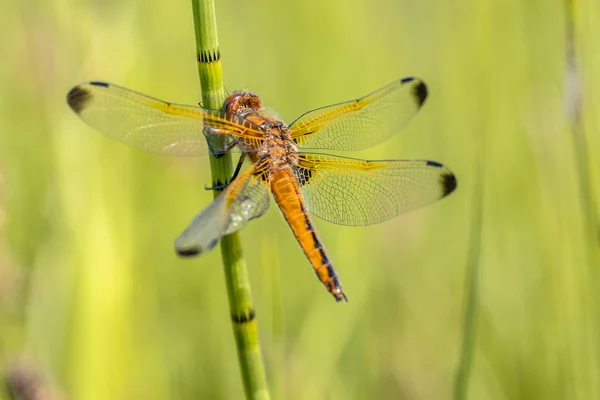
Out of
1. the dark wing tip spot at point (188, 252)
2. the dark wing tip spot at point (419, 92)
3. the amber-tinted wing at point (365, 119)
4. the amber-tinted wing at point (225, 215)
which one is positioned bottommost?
the dark wing tip spot at point (188, 252)

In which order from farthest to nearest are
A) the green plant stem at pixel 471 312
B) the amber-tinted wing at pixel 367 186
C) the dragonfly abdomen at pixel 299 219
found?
the amber-tinted wing at pixel 367 186 → the dragonfly abdomen at pixel 299 219 → the green plant stem at pixel 471 312

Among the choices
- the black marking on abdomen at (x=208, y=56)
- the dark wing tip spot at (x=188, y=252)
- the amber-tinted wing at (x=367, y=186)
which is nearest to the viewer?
the black marking on abdomen at (x=208, y=56)

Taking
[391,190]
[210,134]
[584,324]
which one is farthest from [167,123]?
[584,324]

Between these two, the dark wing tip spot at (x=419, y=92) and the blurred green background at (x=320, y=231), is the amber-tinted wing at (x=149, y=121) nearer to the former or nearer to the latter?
the blurred green background at (x=320, y=231)

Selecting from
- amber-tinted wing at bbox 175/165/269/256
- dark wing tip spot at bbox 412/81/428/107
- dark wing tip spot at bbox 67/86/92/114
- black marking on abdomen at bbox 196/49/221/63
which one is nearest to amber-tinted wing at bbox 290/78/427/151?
dark wing tip spot at bbox 412/81/428/107

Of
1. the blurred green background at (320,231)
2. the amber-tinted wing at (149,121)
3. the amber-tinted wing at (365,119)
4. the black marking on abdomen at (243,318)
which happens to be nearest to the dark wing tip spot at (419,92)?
the amber-tinted wing at (365,119)

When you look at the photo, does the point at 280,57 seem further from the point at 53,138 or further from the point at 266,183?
the point at 266,183

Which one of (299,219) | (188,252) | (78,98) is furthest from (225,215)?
(78,98)
